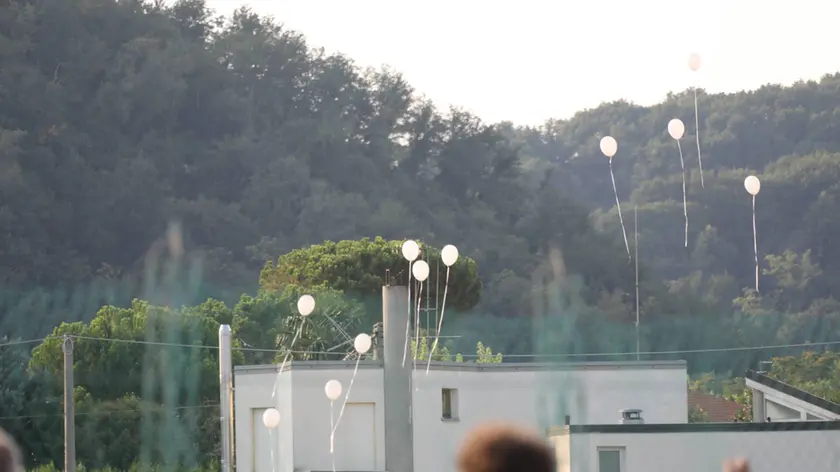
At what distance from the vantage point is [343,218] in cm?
7431

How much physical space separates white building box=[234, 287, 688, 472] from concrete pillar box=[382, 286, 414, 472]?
17 millimetres

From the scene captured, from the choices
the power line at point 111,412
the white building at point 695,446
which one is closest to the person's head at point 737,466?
the white building at point 695,446

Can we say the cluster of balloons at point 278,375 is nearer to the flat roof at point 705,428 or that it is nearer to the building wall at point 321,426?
the building wall at point 321,426

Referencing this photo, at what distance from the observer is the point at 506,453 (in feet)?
8.57

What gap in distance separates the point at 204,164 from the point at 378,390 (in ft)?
171

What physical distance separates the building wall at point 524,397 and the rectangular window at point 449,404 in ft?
0.22

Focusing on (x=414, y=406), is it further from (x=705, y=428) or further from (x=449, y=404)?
(x=705, y=428)

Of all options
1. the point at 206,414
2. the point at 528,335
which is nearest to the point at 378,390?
the point at 206,414

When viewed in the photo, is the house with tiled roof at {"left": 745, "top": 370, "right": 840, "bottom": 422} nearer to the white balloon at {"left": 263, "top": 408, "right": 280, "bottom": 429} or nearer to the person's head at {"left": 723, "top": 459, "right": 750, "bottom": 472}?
the white balloon at {"left": 263, "top": 408, "right": 280, "bottom": 429}

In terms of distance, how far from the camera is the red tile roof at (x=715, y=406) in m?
44.0

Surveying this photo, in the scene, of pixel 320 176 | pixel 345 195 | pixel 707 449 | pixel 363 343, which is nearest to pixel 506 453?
pixel 707 449

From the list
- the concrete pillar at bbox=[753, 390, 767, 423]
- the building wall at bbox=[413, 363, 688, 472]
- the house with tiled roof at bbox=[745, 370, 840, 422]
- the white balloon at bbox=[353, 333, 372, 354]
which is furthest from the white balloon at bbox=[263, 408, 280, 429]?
the concrete pillar at bbox=[753, 390, 767, 423]

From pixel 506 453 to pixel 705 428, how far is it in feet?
63.0

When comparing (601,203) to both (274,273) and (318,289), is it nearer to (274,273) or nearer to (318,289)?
(274,273)
